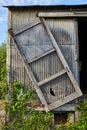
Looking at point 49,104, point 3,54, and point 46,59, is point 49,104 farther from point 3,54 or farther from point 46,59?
point 3,54

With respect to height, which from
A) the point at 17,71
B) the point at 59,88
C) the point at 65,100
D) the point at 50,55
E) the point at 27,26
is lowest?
the point at 65,100

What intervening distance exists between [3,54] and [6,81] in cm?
1974

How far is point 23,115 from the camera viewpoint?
11430mm

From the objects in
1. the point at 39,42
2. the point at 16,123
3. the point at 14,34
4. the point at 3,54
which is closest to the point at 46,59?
the point at 39,42

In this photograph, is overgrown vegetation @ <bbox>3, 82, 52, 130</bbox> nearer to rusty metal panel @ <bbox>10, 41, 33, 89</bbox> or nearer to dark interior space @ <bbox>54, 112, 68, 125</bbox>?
rusty metal panel @ <bbox>10, 41, 33, 89</bbox>

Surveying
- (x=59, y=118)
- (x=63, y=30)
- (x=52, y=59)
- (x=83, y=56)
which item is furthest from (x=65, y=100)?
(x=83, y=56)

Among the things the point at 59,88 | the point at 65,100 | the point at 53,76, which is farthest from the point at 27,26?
the point at 65,100

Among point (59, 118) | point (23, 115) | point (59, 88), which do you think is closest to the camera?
point (23, 115)

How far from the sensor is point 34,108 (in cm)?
1186

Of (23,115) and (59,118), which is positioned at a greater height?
(23,115)

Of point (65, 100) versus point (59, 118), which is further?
point (59, 118)

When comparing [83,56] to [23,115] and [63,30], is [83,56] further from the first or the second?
[23,115]

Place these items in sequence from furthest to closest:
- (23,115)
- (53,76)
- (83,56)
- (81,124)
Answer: (83,56) → (53,76) → (23,115) → (81,124)

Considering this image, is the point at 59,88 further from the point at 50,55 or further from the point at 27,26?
the point at 27,26
